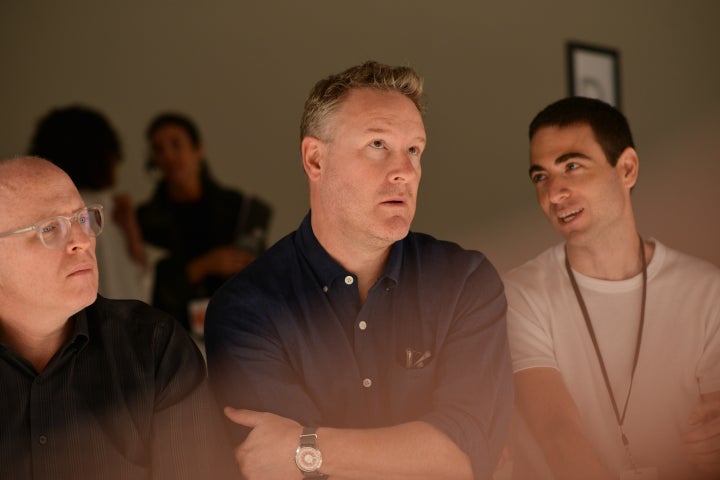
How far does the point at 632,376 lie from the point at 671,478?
30 cm

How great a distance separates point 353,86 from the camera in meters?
1.94

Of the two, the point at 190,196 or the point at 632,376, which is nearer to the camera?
the point at 632,376

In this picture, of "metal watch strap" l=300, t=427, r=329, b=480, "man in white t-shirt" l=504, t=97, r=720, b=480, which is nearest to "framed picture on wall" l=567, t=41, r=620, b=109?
"man in white t-shirt" l=504, t=97, r=720, b=480

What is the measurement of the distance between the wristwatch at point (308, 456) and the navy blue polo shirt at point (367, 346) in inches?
3.6

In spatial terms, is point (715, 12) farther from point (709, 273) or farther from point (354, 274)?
point (354, 274)

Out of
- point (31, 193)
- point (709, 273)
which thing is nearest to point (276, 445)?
point (31, 193)

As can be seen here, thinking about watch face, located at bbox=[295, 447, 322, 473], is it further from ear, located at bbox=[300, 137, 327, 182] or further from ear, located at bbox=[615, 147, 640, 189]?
ear, located at bbox=[615, 147, 640, 189]

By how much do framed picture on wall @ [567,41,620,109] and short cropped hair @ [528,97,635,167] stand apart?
258 cm

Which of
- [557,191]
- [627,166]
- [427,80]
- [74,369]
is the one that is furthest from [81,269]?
[427,80]

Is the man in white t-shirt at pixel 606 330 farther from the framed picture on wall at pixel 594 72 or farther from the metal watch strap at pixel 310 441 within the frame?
the framed picture on wall at pixel 594 72

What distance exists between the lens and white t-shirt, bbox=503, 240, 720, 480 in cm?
206

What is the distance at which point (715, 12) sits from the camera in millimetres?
4871

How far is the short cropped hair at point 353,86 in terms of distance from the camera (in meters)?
1.94

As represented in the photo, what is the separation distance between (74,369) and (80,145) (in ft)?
5.98
